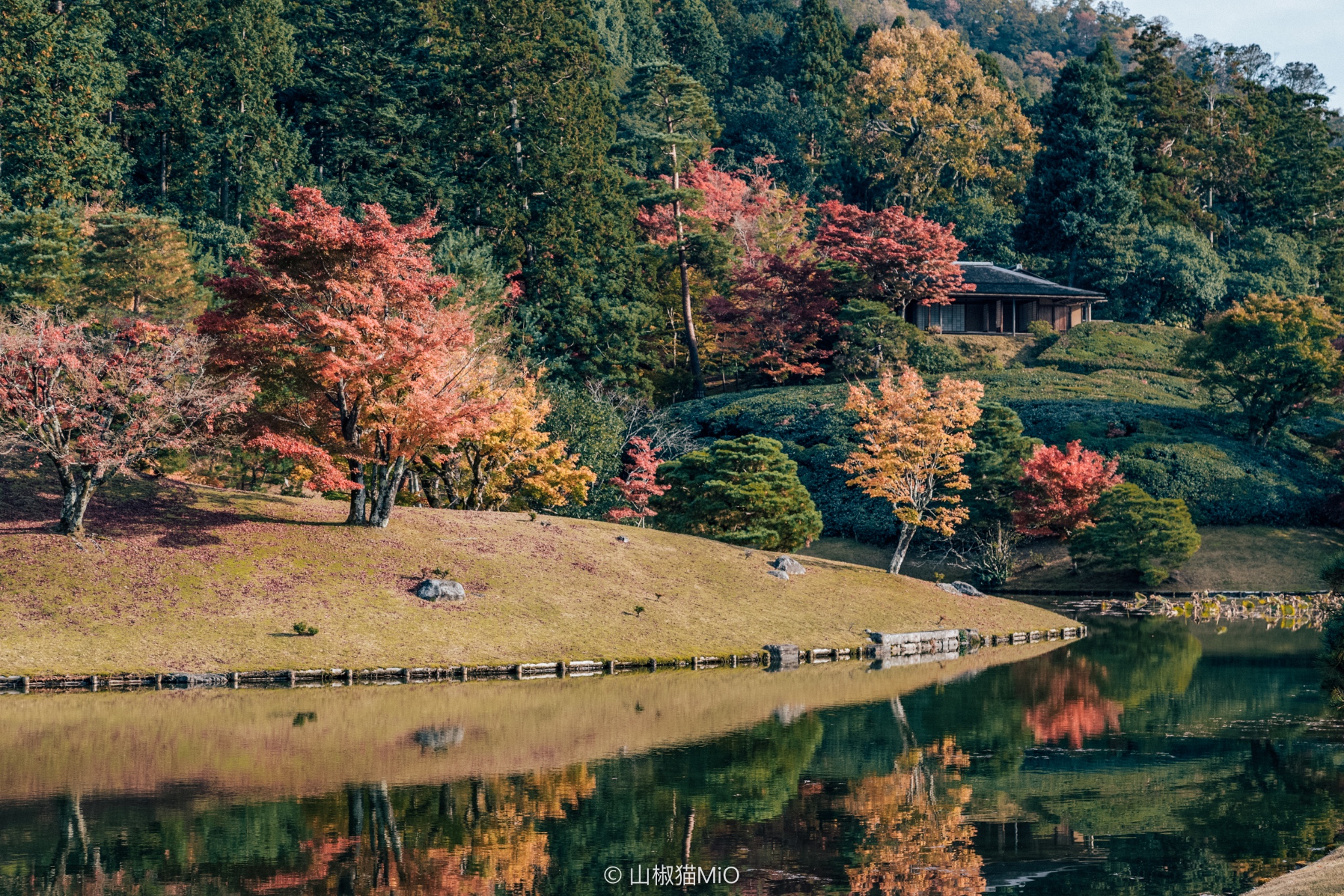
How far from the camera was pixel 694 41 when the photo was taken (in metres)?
134

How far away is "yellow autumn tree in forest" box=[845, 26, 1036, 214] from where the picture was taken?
115250 millimetres

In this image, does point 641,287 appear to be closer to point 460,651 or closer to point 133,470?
point 133,470

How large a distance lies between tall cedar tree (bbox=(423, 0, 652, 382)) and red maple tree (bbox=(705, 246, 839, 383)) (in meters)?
6.88

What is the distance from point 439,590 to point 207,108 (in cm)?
5353

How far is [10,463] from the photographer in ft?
→ 158

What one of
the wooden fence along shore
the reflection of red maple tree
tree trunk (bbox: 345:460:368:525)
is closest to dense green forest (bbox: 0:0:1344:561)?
tree trunk (bbox: 345:460:368:525)

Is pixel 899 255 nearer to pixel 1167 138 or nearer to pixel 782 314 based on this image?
pixel 782 314

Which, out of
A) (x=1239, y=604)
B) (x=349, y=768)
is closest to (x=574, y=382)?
(x=1239, y=604)

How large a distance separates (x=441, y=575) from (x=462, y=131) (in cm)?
4610

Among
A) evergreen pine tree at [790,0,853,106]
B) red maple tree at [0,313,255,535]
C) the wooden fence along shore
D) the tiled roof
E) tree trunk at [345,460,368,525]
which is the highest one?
evergreen pine tree at [790,0,853,106]

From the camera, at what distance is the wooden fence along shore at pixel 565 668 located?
1468 inches

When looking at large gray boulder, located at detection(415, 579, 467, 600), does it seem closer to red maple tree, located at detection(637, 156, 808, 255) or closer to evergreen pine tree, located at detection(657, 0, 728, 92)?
red maple tree, located at detection(637, 156, 808, 255)

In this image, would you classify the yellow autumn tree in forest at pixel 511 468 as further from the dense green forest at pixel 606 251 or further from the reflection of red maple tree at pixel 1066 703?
the reflection of red maple tree at pixel 1066 703

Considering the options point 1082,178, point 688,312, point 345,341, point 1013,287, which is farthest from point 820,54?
point 345,341
